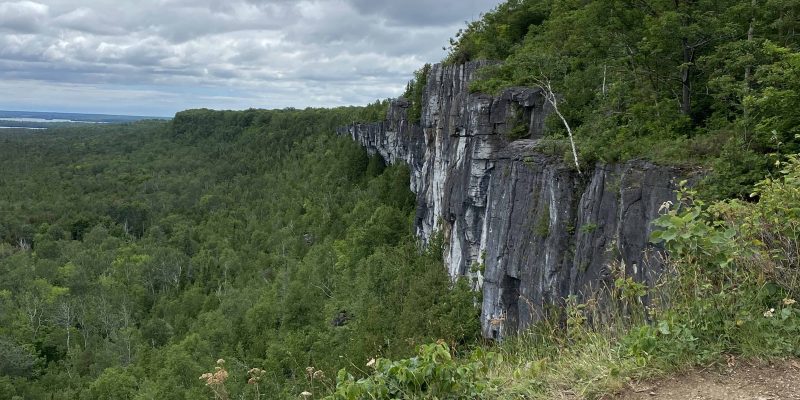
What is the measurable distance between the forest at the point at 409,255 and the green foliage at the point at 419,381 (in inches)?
0.8

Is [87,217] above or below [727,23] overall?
below

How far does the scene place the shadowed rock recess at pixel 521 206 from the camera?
43.0 ft

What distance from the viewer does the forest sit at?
5184 mm

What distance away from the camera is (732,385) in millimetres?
4711

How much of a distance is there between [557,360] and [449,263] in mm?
27429

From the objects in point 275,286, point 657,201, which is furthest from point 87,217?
point 657,201

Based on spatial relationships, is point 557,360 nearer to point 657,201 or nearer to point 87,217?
point 657,201

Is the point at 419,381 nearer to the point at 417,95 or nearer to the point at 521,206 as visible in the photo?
the point at 521,206

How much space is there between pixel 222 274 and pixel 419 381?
5983 centimetres

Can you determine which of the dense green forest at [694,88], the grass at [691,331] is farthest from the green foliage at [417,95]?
the grass at [691,331]

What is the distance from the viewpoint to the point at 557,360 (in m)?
5.65

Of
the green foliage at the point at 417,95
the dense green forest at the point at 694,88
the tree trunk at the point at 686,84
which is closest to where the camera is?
the dense green forest at the point at 694,88

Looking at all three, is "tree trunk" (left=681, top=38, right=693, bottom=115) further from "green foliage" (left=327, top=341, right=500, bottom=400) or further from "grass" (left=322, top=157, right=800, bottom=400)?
"green foliage" (left=327, top=341, right=500, bottom=400)

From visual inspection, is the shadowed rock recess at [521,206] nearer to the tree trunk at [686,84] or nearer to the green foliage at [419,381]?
the green foliage at [419,381]
